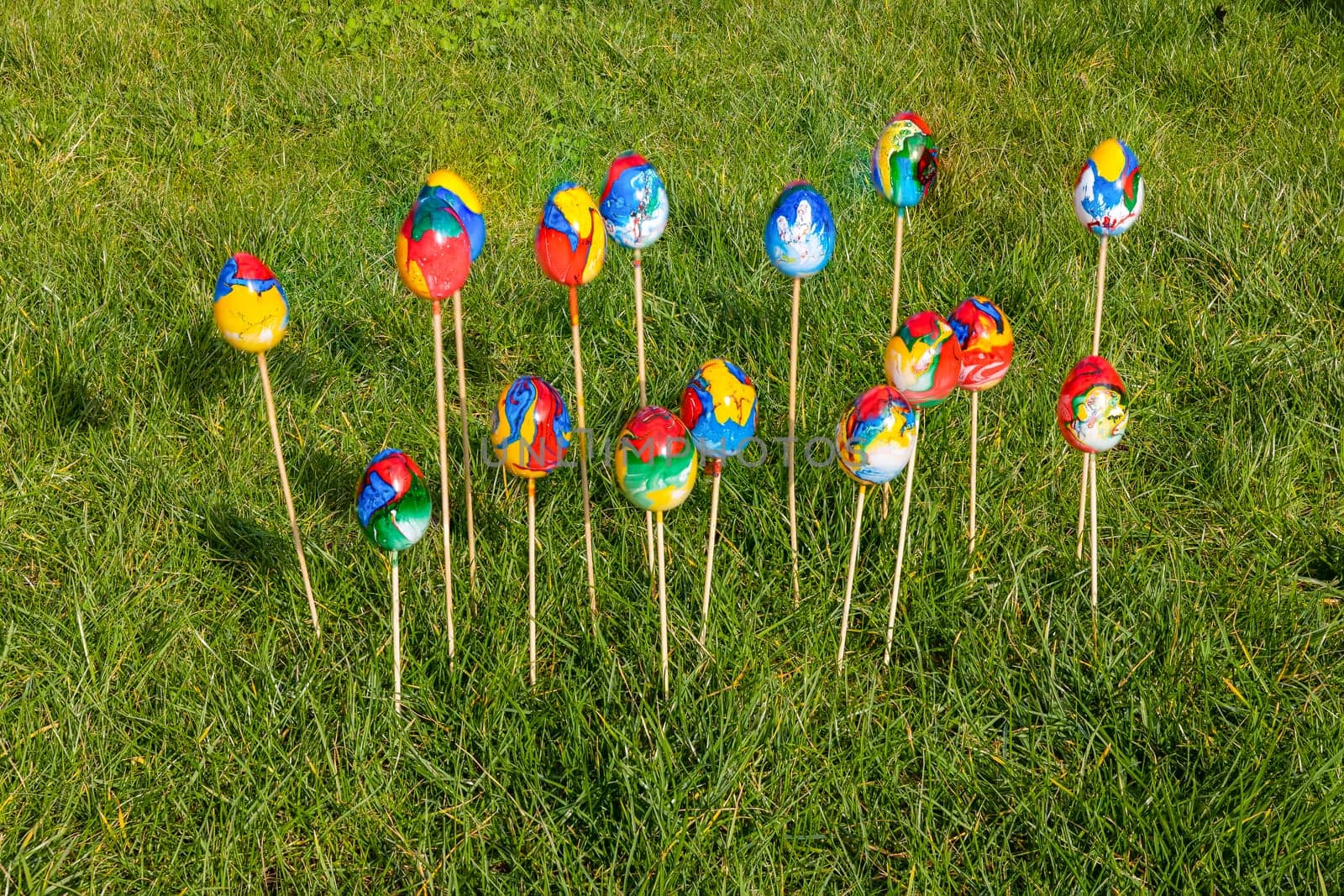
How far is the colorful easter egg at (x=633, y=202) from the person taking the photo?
2436mm

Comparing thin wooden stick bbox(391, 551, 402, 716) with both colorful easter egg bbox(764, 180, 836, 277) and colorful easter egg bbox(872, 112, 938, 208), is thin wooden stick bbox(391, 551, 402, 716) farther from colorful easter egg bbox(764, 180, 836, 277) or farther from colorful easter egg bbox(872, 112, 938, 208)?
colorful easter egg bbox(872, 112, 938, 208)

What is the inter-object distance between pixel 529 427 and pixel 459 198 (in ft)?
1.64

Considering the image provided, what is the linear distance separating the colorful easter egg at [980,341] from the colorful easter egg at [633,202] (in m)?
0.66

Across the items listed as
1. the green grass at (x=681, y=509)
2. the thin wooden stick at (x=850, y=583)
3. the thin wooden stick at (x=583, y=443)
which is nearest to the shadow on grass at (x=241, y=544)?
the green grass at (x=681, y=509)

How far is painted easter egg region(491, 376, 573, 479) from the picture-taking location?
7.38 feet

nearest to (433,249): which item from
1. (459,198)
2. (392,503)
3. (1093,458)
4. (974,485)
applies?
(459,198)

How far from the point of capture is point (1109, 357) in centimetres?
345

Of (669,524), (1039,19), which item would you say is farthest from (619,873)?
(1039,19)

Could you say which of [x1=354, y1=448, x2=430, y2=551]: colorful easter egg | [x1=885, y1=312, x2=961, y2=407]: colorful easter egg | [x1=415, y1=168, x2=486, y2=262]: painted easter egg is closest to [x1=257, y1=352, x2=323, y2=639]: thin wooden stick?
[x1=354, y1=448, x2=430, y2=551]: colorful easter egg

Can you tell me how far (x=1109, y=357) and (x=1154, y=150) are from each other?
1.22 metres

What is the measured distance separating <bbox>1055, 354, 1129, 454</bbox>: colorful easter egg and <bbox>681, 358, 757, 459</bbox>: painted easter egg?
2.20 feet

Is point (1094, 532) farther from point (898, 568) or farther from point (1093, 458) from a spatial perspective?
point (898, 568)

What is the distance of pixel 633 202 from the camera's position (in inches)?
96.2

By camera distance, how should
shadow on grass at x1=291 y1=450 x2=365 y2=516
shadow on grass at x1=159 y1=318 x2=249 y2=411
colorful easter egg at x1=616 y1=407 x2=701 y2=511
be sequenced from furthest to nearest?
shadow on grass at x1=159 y1=318 x2=249 y2=411 < shadow on grass at x1=291 y1=450 x2=365 y2=516 < colorful easter egg at x1=616 y1=407 x2=701 y2=511
